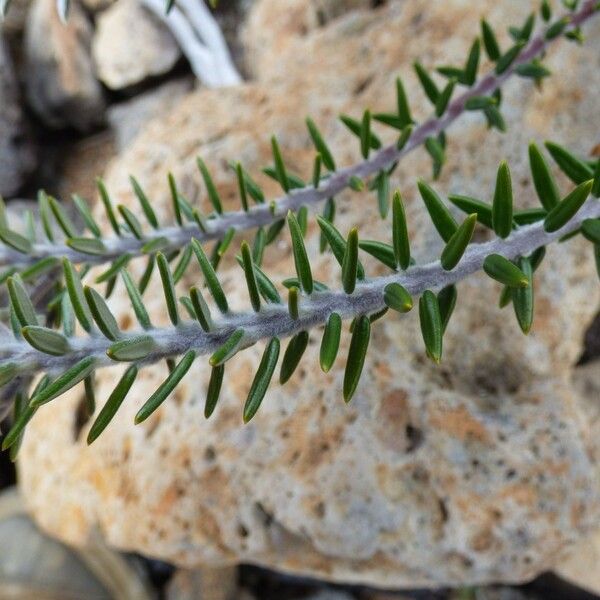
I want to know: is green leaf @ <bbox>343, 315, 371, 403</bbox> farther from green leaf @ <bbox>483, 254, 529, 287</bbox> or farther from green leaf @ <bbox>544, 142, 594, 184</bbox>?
green leaf @ <bbox>544, 142, 594, 184</bbox>

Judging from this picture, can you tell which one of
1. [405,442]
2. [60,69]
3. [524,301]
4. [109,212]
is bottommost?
[405,442]

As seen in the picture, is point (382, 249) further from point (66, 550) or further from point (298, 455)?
point (66, 550)

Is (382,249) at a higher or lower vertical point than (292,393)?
higher

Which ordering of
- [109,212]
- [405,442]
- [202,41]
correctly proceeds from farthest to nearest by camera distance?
[202,41], [405,442], [109,212]

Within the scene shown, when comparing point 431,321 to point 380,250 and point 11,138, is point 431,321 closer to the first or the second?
point 380,250

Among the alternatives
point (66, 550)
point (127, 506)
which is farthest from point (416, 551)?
point (66, 550)

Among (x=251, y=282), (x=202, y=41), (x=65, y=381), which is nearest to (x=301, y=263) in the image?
(x=251, y=282)

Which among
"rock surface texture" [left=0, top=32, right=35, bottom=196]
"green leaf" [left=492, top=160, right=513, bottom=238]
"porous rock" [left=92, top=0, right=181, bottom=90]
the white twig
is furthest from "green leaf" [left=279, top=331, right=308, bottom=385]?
"porous rock" [left=92, top=0, right=181, bottom=90]
